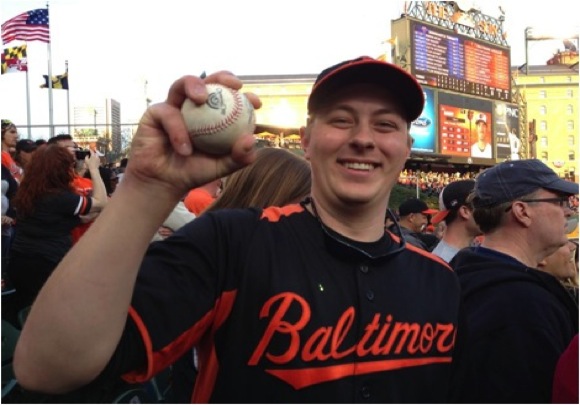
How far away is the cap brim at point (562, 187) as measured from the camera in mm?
2418

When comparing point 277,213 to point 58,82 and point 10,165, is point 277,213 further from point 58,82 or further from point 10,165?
point 58,82

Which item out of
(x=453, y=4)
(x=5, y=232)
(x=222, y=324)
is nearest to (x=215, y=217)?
(x=222, y=324)

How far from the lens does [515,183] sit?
8.18 ft

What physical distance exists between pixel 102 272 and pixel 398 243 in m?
0.85

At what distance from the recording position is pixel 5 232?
4.84 meters

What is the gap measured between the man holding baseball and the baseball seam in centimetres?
3

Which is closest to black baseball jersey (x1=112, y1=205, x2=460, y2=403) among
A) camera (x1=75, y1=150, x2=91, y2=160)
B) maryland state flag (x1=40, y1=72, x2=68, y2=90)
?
camera (x1=75, y1=150, x2=91, y2=160)

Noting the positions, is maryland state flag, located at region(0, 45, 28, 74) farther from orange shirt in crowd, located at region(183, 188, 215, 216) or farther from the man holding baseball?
the man holding baseball

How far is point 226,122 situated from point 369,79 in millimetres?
483

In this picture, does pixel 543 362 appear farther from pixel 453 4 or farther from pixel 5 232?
pixel 453 4

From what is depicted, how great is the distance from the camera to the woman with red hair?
4258mm

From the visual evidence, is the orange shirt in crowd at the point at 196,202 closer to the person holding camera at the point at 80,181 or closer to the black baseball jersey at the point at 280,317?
the person holding camera at the point at 80,181

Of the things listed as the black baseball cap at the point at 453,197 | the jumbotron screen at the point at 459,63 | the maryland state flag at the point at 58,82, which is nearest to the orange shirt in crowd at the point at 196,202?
the black baseball cap at the point at 453,197

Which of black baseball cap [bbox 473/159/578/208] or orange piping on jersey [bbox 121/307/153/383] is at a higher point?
black baseball cap [bbox 473/159/578/208]
